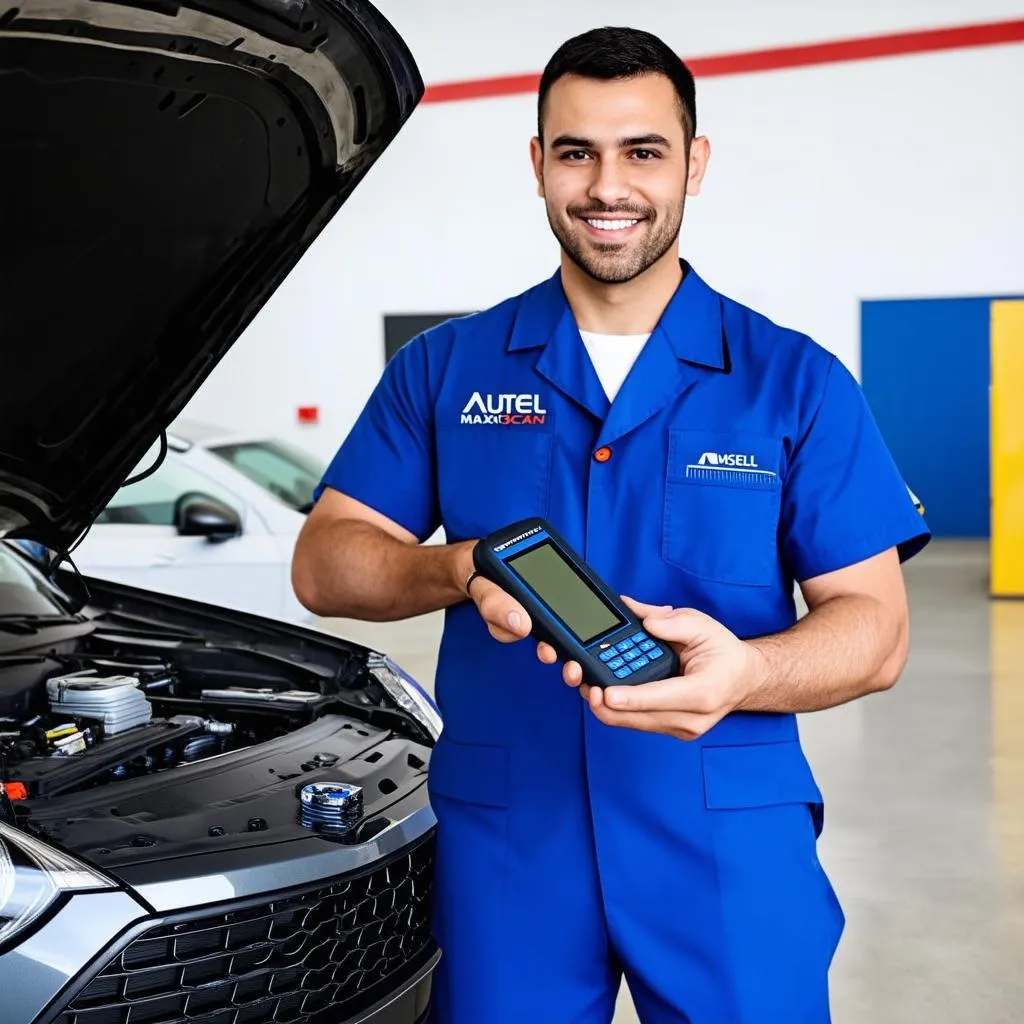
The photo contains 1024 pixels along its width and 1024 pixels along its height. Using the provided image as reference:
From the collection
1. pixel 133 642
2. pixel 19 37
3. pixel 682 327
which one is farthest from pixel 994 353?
pixel 19 37

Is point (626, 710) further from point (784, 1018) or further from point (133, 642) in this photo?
point (133, 642)

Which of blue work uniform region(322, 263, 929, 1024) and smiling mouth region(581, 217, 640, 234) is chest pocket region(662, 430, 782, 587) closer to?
blue work uniform region(322, 263, 929, 1024)

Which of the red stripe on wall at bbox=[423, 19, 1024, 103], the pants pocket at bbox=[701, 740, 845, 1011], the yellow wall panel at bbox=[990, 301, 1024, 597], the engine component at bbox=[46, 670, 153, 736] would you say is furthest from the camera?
the red stripe on wall at bbox=[423, 19, 1024, 103]

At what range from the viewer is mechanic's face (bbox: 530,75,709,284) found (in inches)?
61.8

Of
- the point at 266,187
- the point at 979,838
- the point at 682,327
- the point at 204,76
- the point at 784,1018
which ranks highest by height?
the point at 204,76

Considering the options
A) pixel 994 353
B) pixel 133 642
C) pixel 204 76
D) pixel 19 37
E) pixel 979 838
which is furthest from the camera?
pixel 994 353

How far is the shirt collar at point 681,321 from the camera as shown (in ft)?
5.42

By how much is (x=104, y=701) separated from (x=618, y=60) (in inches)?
56.2

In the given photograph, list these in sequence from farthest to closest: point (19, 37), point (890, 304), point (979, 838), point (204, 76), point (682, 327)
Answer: point (890, 304) → point (979, 838) → point (682, 327) → point (204, 76) → point (19, 37)

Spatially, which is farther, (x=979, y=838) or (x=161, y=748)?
(x=979, y=838)

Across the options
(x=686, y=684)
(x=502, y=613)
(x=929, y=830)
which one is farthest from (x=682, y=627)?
(x=929, y=830)

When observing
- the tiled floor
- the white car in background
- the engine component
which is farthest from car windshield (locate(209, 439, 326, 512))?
the engine component

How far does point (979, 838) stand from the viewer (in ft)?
12.9

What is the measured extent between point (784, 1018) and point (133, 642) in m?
1.75
